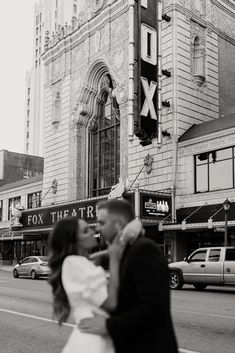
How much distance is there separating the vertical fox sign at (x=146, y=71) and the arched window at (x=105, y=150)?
20.8 ft

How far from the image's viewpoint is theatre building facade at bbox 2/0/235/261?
28188 millimetres

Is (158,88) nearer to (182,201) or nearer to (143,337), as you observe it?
(182,201)

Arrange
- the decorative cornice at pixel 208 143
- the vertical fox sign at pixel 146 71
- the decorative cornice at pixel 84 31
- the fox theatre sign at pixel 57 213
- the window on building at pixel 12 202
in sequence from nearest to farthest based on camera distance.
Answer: the decorative cornice at pixel 208 143 < the vertical fox sign at pixel 146 71 < the fox theatre sign at pixel 57 213 < the decorative cornice at pixel 84 31 < the window on building at pixel 12 202

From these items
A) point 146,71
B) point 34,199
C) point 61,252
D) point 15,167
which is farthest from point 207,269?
point 15,167

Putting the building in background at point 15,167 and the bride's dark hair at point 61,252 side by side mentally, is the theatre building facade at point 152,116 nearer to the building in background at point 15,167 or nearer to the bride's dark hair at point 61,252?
the bride's dark hair at point 61,252

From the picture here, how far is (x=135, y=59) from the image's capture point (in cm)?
2920

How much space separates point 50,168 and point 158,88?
14.4 metres

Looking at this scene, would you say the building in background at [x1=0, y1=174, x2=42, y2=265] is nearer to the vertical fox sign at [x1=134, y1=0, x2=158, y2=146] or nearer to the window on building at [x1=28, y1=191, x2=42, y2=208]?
the window on building at [x1=28, y1=191, x2=42, y2=208]

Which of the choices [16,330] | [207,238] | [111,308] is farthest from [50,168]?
[111,308]

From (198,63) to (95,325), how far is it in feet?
101

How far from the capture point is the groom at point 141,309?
293 cm

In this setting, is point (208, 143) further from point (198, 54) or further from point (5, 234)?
point (5, 234)

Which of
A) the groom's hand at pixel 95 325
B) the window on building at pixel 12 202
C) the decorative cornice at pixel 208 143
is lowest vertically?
the groom's hand at pixel 95 325

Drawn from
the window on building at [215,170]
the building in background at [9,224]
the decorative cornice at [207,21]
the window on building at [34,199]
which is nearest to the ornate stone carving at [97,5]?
the decorative cornice at [207,21]
